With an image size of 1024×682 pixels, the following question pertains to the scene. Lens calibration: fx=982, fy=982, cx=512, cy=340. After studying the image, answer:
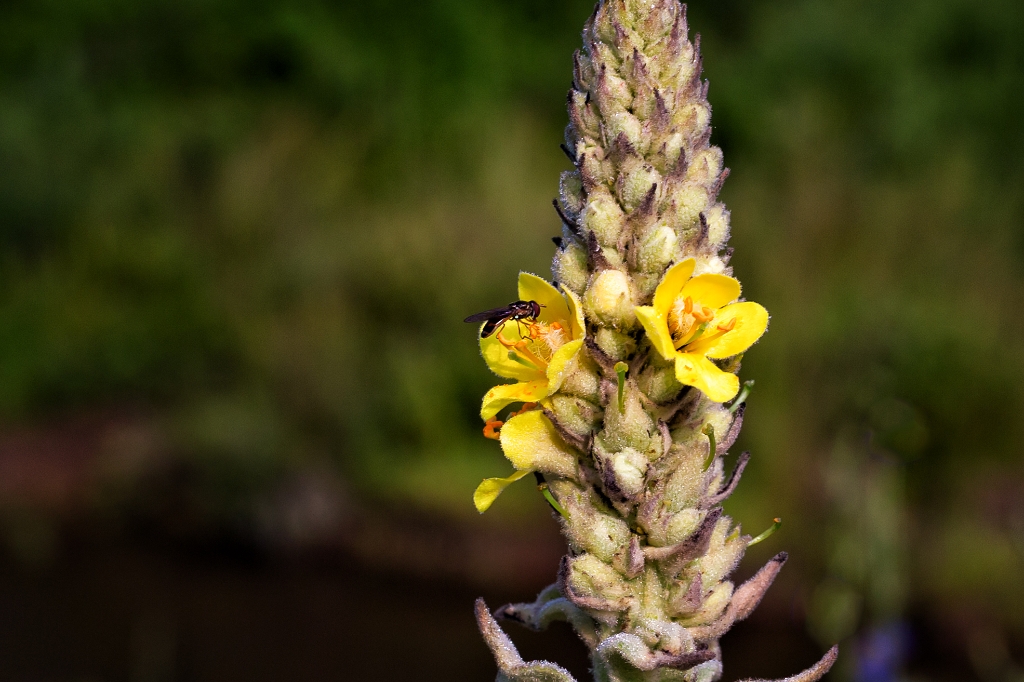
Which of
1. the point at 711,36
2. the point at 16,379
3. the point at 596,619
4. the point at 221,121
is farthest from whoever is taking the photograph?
the point at 711,36

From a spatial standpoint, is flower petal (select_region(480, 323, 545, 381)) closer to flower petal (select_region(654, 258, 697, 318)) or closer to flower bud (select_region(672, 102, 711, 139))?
flower petal (select_region(654, 258, 697, 318))

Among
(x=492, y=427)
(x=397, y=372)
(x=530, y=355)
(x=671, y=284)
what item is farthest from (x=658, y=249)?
(x=397, y=372)

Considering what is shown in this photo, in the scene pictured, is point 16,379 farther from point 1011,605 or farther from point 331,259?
point 1011,605

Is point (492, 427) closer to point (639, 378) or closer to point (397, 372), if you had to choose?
point (639, 378)

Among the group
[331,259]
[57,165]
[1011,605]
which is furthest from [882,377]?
[57,165]

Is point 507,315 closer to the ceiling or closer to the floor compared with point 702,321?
closer to the ceiling
